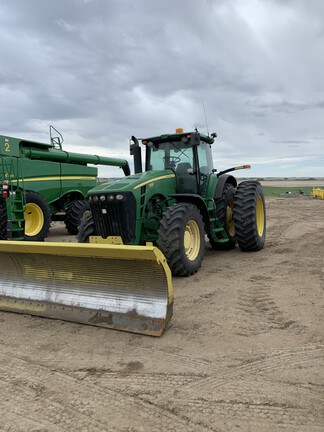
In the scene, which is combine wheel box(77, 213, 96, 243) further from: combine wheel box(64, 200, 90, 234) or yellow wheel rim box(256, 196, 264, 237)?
combine wheel box(64, 200, 90, 234)

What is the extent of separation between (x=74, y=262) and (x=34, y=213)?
5.65 meters

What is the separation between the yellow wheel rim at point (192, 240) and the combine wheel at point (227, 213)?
1.34m

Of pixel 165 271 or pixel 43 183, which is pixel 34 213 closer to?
pixel 43 183

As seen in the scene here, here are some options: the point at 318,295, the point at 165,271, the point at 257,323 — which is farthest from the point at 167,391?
the point at 318,295

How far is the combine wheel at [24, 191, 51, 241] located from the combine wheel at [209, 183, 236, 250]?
4.15 metres

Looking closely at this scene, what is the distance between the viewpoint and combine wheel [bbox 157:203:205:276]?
5.54 meters

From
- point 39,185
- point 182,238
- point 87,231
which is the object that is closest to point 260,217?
point 182,238

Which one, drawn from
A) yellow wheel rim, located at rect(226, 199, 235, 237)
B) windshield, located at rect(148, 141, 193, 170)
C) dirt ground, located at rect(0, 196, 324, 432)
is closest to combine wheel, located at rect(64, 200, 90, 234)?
windshield, located at rect(148, 141, 193, 170)

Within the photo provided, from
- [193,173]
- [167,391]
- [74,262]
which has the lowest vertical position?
[167,391]

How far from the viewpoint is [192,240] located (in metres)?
6.23

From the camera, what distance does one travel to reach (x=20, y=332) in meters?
3.90

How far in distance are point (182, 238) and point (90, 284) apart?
74.6 inches

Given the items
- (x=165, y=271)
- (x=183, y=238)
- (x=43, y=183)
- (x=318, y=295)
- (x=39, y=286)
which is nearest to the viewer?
(x=165, y=271)

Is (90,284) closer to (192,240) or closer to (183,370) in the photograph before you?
(183,370)
